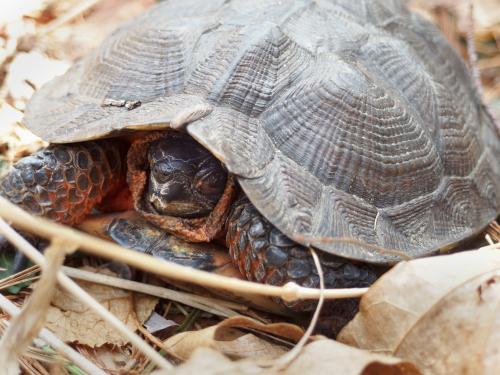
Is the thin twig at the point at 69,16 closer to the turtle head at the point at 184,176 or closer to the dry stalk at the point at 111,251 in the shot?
the turtle head at the point at 184,176

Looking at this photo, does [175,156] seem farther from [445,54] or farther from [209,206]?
[445,54]

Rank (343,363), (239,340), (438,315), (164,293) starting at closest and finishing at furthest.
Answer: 1. (343,363)
2. (438,315)
3. (239,340)
4. (164,293)

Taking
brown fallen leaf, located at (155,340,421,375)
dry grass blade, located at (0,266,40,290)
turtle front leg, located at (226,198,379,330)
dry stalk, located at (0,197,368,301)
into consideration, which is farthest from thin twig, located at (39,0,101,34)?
brown fallen leaf, located at (155,340,421,375)

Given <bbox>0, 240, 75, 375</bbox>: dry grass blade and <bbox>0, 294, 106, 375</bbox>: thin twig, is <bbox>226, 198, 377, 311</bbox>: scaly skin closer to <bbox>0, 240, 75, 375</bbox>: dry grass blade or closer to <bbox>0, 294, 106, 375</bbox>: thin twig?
<bbox>0, 294, 106, 375</bbox>: thin twig

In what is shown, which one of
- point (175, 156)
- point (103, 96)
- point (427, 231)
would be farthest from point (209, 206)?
point (427, 231)

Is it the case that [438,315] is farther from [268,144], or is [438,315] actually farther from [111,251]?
[111,251]

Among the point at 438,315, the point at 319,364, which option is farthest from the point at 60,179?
the point at 438,315
